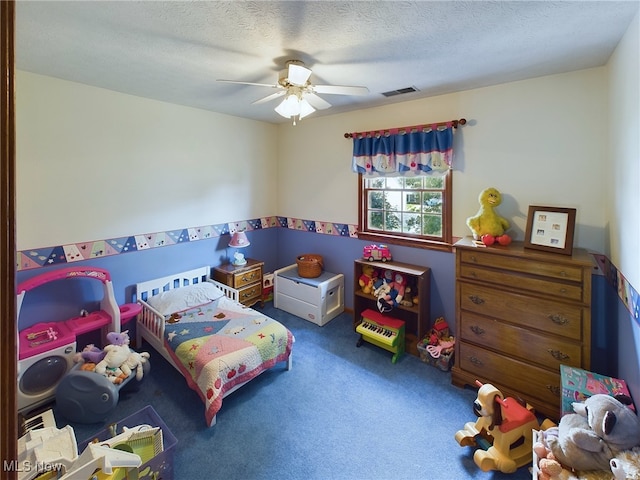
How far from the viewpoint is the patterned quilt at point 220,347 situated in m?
2.12

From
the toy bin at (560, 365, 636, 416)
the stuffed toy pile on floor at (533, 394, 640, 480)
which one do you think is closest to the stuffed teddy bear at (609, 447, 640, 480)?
the stuffed toy pile on floor at (533, 394, 640, 480)

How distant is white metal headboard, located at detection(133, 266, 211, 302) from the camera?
305 centimetres

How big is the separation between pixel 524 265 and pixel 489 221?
49 centimetres

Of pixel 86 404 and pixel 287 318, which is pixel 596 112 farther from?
pixel 86 404

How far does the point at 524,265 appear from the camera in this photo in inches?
83.4

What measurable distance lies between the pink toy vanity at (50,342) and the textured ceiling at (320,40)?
1579 millimetres

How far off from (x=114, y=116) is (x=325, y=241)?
2550 millimetres

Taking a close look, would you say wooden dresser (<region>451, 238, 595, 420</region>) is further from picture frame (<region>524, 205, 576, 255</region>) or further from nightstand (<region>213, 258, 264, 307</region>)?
nightstand (<region>213, 258, 264, 307</region>)

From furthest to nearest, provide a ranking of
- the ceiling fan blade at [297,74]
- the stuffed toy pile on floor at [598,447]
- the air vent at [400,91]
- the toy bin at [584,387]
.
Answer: the air vent at [400,91] → the ceiling fan blade at [297,74] → the toy bin at [584,387] → the stuffed toy pile on floor at [598,447]

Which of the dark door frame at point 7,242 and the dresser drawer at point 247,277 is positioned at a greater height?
the dark door frame at point 7,242

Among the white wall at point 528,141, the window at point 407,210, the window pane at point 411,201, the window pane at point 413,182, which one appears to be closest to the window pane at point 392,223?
the window at point 407,210

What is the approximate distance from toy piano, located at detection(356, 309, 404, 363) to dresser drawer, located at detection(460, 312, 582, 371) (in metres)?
0.63

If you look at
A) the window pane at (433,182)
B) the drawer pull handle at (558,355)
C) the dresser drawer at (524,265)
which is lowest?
the drawer pull handle at (558,355)

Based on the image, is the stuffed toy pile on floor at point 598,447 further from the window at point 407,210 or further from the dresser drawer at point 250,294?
the dresser drawer at point 250,294
